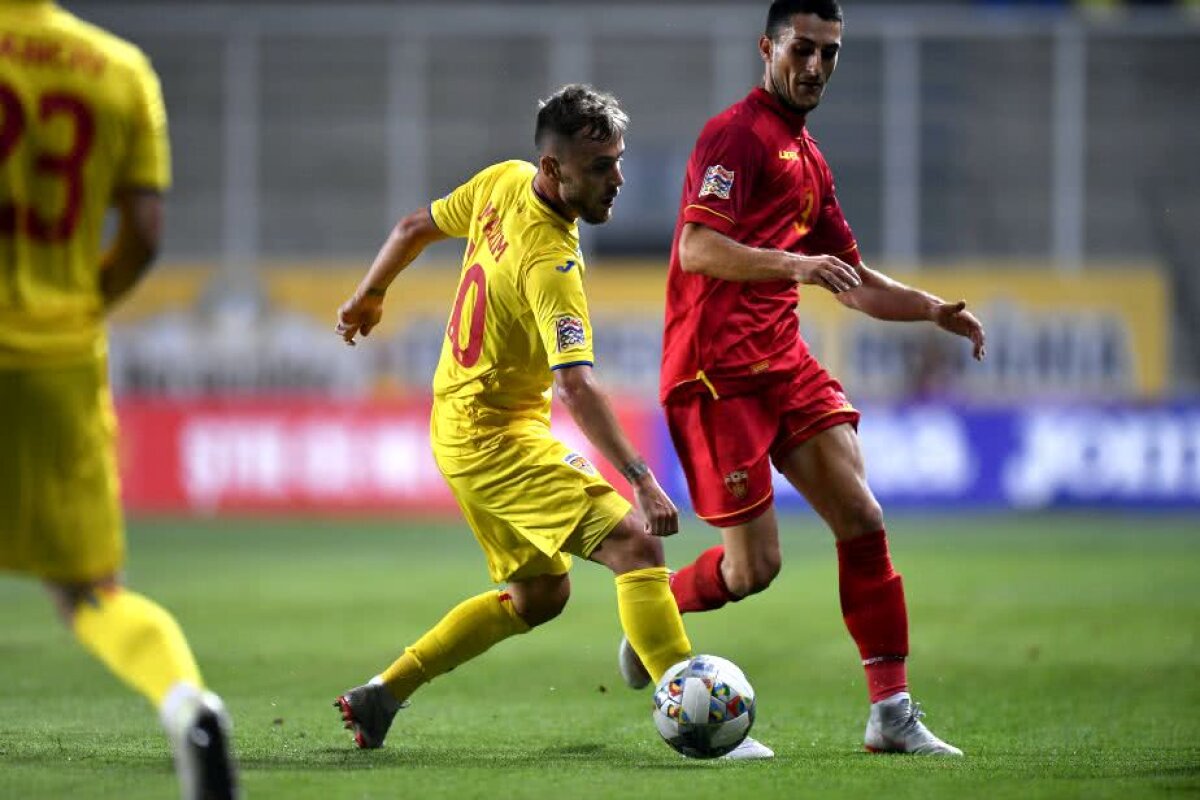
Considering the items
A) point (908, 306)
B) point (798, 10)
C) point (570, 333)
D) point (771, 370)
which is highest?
point (798, 10)

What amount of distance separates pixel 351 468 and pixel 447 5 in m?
10.2

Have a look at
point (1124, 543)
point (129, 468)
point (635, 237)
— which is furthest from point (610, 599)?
point (635, 237)

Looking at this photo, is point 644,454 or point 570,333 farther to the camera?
point 644,454

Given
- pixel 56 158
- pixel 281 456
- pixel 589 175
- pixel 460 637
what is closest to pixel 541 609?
pixel 460 637

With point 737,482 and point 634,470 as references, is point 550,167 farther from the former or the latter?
point 737,482

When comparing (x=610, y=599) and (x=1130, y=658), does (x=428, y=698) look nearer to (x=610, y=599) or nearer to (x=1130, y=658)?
(x=1130, y=658)

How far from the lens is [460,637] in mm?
6281

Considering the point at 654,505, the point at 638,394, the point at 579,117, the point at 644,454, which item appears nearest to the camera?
the point at 654,505

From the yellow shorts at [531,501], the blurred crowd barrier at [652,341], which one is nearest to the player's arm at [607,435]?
the yellow shorts at [531,501]

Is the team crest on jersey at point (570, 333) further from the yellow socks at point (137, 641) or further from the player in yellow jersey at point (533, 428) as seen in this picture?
the yellow socks at point (137, 641)

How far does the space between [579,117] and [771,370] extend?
47.4 inches

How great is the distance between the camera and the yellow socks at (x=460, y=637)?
20.5 feet

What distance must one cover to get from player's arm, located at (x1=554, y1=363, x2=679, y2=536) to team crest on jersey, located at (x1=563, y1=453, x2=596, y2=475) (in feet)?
1.23

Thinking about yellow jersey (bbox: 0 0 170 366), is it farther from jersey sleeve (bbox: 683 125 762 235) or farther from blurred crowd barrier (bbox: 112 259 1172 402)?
blurred crowd barrier (bbox: 112 259 1172 402)
